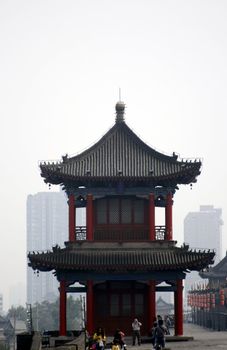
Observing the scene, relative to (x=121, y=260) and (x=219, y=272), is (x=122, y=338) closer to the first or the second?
(x=121, y=260)

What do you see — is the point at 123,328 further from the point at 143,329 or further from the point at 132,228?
the point at 132,228

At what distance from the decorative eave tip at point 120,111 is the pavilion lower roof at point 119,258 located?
29.2 feet

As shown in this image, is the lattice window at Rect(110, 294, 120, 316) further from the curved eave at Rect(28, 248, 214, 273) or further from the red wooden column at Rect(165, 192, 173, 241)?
the red wooden column at Rect(165, 192, 173, 241)

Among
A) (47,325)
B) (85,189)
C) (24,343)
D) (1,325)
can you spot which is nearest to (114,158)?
(85,189)

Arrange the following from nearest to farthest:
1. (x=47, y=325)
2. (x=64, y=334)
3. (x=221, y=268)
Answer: (x=64, y=334) < (x=221, y=268) < (x=47, y=325)

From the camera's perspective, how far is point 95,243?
5331 centimetres

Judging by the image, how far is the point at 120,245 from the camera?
175ft

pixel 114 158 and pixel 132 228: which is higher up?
pixel 114 158

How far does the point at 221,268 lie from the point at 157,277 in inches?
2292

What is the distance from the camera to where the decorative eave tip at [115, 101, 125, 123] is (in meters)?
58.0

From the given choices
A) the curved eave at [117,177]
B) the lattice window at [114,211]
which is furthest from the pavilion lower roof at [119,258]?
the curved eave at [117,177]

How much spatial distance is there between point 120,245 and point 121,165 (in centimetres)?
515

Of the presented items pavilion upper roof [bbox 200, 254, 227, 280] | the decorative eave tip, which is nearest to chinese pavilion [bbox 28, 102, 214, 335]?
the decorative eave tip

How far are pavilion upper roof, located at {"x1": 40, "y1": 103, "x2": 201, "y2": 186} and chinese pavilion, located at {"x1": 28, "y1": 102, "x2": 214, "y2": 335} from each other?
0.20 ft
